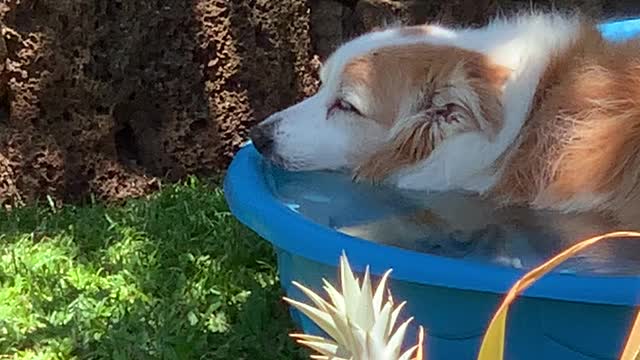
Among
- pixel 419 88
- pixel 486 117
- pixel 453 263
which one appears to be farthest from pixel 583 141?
pixel 453 263

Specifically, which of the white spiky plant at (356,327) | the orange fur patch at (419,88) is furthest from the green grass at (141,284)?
the white spiky plant at (356,327)

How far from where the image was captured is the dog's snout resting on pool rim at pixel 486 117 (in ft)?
8.95

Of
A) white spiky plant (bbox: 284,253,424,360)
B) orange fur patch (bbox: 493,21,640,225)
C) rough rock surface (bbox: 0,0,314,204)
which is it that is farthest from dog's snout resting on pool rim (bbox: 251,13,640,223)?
white spiky plant (bbox: 284,253,424,360)

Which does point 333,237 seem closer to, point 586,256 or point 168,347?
point 586,256

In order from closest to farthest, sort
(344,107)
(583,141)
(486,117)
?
(583,141) < (486,117) < (344,107)

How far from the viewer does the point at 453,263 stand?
2299mm

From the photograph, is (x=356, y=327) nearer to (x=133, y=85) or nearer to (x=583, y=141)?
(x=583, y=141)

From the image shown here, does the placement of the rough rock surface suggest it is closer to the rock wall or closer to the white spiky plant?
the rock wall

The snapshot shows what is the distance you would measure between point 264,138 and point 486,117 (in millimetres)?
609

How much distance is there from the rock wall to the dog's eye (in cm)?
135

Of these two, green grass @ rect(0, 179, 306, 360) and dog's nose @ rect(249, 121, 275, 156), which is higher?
dog's nose @ rect(249, 121, 275, 156)

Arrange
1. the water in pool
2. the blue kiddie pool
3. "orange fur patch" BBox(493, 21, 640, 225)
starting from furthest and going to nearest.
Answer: "orange fur patch" BBox(493, 21, 640, 225) < the water in pool < the blue kiddie pool

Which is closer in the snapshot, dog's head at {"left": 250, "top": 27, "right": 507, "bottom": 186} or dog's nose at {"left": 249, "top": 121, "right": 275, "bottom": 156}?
dog's head at {"left": 250, "top": 27, "right": 507, "bottom": 186}

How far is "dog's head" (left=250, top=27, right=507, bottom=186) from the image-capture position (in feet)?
9.61
